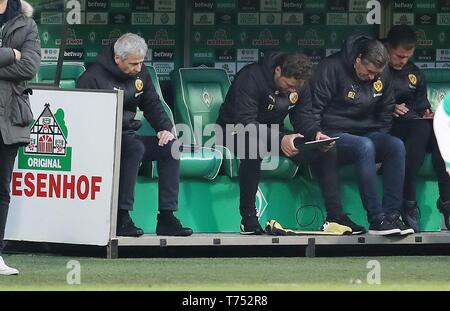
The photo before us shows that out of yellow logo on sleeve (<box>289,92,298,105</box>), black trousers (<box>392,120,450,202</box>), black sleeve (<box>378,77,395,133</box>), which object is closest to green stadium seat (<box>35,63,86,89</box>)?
yellow logo on sleeve (<box>289,92,298,105</box>)

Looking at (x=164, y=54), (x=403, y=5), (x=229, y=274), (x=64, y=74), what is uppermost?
(x=403, y=5)

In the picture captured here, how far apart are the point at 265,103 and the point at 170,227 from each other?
3.89 feet

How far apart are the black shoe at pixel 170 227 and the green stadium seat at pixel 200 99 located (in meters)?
0.86

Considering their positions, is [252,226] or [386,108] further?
[386,108]

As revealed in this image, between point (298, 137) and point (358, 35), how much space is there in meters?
0.95

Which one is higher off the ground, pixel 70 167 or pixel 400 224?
pixel 70 167

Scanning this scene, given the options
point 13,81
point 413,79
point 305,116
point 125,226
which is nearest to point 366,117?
point 305,116

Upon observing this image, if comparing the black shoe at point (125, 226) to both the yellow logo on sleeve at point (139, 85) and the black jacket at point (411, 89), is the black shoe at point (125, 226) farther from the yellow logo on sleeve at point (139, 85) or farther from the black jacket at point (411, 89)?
the black jacket at point (411, 89)

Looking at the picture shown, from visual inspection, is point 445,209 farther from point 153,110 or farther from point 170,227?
point 153,110

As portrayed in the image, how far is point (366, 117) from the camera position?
12164mm

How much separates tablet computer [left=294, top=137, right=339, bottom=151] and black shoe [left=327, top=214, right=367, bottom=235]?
558mm
